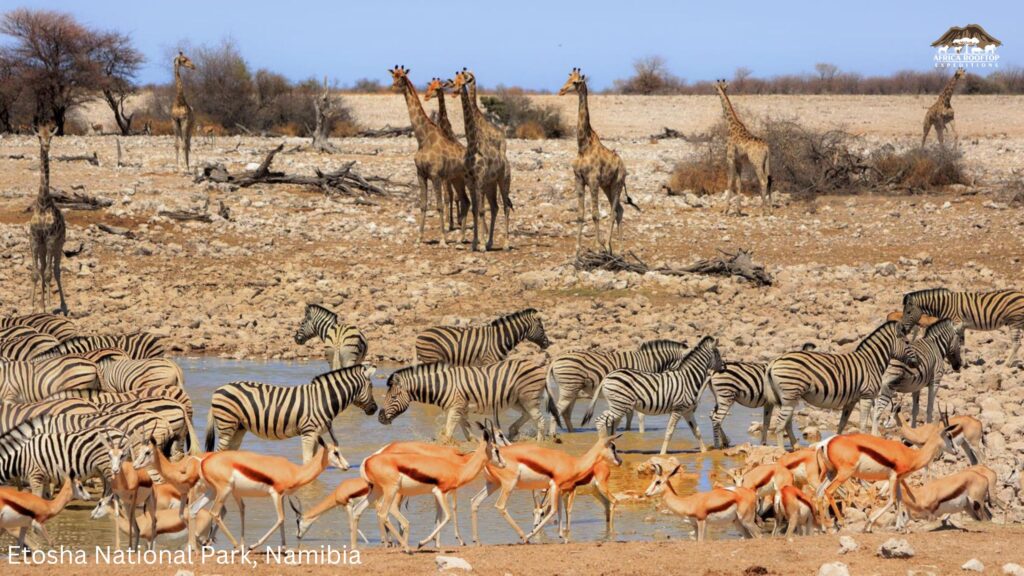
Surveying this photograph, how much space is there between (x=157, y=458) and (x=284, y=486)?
28.4 inches

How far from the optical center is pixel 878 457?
7664 mm

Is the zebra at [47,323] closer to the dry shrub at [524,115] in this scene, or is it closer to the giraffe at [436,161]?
the giraffe at [436,161]

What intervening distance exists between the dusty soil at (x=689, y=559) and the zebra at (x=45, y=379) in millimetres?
4063

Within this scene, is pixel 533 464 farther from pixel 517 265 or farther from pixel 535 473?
pixel 517 265

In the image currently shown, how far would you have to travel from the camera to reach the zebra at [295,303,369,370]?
12.9 metres

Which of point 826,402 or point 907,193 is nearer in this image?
point 826,402

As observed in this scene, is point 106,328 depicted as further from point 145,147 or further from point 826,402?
point 145,147

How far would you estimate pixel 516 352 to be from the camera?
1477 centimetres

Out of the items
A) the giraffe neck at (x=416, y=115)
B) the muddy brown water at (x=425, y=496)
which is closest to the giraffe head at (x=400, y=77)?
the giraffe neck at (x=416, y=115)

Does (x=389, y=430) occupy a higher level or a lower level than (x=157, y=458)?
lower

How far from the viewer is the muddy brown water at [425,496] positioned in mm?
8492

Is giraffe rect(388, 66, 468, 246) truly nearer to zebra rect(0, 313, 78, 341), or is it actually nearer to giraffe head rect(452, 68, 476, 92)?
giraffe head rect(452, 68, 476, 92)

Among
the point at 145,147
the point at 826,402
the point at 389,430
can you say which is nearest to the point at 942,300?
the point at 826,402

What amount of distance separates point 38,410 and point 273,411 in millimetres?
1546
